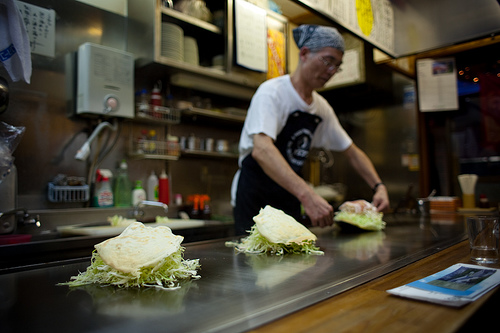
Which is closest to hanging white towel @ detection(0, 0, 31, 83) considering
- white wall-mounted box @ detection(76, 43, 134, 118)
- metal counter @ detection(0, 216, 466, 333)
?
metal counter @ detection(0, 216, 466, 333)

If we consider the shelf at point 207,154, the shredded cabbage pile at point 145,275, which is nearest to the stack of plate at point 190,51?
the shelf at point 207,154

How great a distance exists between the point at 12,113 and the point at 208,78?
153 centimetres

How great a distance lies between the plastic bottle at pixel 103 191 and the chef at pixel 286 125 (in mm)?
1106

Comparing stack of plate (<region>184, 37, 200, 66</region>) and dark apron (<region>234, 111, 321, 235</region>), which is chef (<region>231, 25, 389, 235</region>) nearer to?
dark apron (<region>234, 111, 321, 235</region>)

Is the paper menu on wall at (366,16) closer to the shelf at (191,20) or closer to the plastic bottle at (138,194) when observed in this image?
the shelf at (191,20)

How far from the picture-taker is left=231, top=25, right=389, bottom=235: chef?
77.0 inches

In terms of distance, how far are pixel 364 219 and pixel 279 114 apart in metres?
0.76

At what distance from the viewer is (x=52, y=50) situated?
274 centimetres

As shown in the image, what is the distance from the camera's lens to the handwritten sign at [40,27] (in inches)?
97.7

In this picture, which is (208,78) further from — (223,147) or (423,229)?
(423,229)

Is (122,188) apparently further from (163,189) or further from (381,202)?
(381,202)

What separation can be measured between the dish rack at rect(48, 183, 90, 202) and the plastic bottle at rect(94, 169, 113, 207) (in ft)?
0.33

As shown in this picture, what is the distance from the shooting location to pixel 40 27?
259 cm

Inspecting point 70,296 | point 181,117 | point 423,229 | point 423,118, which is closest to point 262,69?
point 181,117
